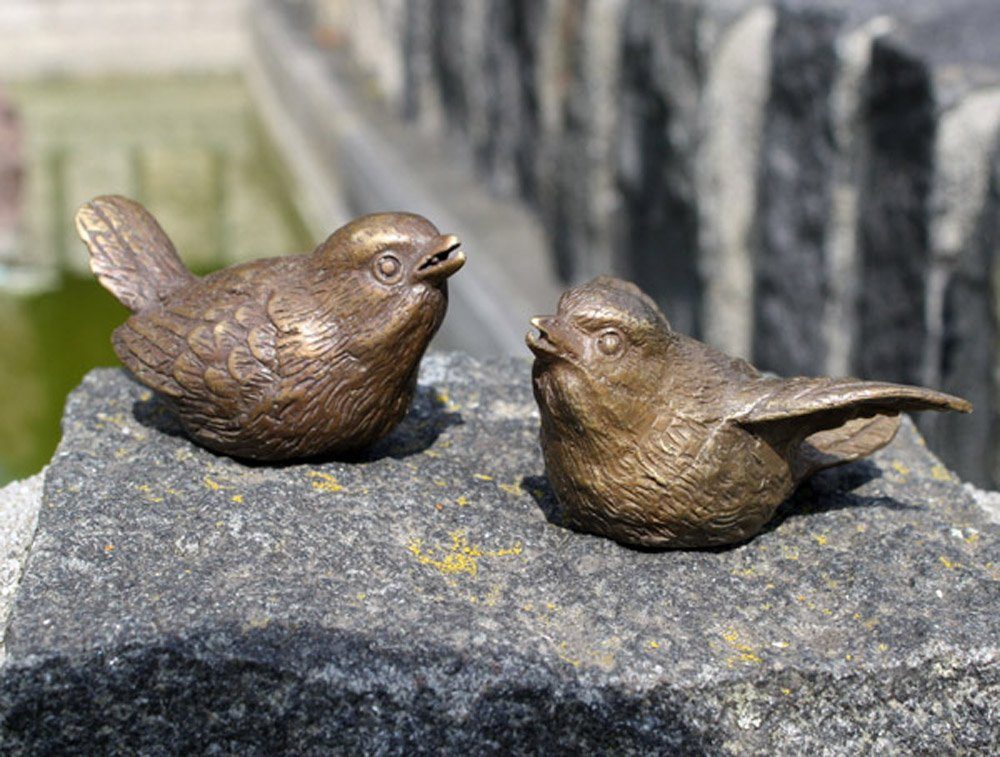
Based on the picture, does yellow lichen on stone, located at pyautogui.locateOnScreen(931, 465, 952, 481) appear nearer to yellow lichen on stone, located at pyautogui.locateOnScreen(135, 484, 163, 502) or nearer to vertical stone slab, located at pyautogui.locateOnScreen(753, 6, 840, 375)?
yellow lichen on stone, located at pyautogui.locateOnScreen(135, 484, 163, 502)

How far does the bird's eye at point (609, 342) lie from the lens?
82.2 inches

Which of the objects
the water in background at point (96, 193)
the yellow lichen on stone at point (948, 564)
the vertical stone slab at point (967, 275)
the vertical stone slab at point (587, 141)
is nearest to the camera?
the yellow lichen on stone at point (948, 564)

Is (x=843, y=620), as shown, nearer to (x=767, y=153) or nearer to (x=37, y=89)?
(x=767, y=153)

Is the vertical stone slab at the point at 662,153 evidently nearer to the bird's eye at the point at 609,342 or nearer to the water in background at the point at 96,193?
the water in background at the point at 96,193

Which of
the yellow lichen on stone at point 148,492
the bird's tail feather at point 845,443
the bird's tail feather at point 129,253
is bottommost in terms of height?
the yellow lichen on stone at point 148,492

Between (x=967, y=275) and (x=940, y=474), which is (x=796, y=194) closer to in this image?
(x=967, y=275)

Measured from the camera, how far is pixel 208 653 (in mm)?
1900

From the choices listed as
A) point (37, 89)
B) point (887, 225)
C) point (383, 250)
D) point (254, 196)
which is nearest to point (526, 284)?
point (887, 225)

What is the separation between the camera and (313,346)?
2.25 meters

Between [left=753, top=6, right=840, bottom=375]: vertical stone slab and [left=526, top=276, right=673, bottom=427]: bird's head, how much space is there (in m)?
1.94

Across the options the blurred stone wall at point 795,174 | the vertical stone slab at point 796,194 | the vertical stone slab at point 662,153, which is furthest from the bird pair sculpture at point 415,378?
the vertical stone slab at point 662,153

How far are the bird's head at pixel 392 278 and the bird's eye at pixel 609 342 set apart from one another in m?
0.28

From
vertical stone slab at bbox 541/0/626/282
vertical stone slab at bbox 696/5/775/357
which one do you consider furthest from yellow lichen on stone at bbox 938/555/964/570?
vertical stone slab at bbox 541/0/626/282

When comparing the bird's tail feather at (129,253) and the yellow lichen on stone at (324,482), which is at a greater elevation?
the bird's tail feather at (129,253)
